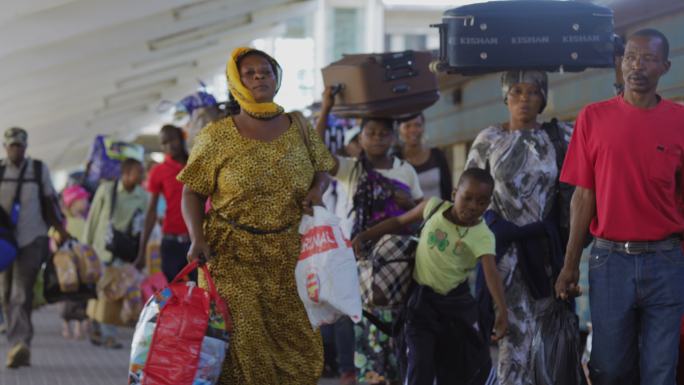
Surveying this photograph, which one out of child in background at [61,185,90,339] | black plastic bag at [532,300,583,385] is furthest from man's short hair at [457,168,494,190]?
child in background at [61,185,90,339]

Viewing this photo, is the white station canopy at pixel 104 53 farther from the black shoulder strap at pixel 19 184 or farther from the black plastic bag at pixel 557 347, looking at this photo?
the black plastic bag at pixel 557 347

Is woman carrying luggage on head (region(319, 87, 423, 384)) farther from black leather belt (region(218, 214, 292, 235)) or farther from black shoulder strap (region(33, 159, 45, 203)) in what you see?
black shoulder strap (region(33, 159, 45, 203))

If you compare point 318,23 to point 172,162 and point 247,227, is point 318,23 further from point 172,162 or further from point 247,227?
point 247,227

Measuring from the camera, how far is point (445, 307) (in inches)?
Answer: 295

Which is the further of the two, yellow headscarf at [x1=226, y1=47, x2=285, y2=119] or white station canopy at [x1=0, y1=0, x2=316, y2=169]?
white station canopy at [x1=0, y1=0, x2=316, y2=169]

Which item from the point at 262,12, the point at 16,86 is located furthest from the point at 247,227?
the point at 262,12

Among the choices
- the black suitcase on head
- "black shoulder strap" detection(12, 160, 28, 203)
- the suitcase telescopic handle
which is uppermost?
the black suitcase on head

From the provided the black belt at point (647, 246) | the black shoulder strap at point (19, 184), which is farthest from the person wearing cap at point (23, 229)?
the black belt at point (647, 246)

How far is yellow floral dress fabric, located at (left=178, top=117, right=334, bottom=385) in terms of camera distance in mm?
6496

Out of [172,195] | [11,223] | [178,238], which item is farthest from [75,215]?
[178,238]

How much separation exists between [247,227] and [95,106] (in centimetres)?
3525

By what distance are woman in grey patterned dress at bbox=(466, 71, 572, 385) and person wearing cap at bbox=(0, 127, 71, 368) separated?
5241 millimetres

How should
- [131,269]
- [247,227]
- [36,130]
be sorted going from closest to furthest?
1. [247,227]
2. [131,269]
3. [36,130]

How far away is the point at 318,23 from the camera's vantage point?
4669 centimetres
